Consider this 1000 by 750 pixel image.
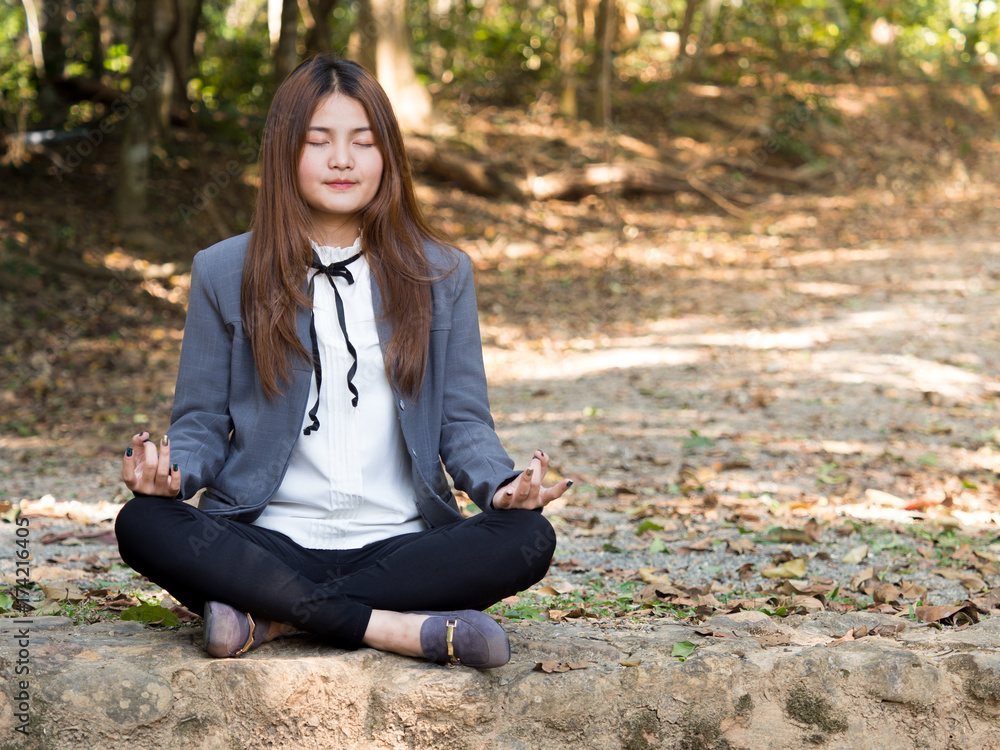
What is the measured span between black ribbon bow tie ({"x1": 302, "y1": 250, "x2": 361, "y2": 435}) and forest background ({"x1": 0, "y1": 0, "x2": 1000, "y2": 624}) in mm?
1427

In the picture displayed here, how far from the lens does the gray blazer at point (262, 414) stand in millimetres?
2211

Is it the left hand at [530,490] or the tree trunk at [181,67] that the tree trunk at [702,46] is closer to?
the tree trunk at [181,67]

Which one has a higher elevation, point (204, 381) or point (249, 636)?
point (204, 381)

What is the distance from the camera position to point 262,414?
7.36 feet

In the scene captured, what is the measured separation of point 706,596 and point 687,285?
23.3ft

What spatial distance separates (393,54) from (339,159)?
10543 millimetres

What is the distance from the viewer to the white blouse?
2244mm

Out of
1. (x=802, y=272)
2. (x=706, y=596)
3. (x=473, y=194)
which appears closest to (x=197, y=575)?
(x=706, y=596)

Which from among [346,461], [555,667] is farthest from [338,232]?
[555,667]

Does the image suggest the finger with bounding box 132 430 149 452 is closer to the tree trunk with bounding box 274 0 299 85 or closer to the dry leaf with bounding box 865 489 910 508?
the dry leaf with bounding box 865 489 910 508

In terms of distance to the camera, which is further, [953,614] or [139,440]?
[953,614]

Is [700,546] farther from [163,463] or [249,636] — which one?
[163,463]

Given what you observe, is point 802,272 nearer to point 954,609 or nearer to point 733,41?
point 954,609

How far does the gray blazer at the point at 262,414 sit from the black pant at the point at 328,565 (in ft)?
0.31
